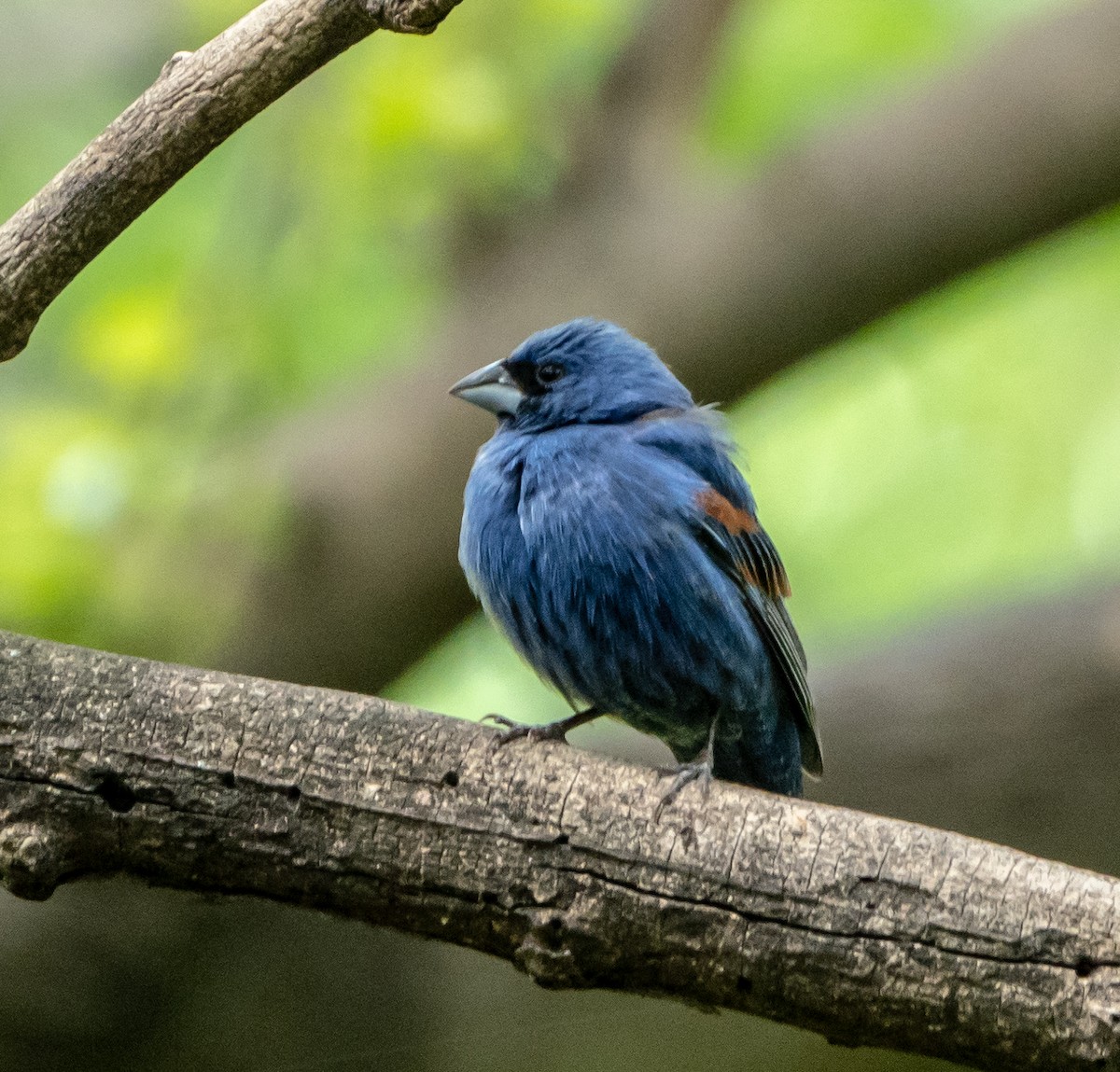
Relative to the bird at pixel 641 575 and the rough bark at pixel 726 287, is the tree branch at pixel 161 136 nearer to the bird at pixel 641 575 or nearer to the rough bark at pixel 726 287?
the bird at pixel 641 575

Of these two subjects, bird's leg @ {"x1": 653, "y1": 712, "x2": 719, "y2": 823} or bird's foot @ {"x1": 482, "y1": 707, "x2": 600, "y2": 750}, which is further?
bird's foot @ {"x1": 482, "y1": 707, "x2": 600, "y2": 750}

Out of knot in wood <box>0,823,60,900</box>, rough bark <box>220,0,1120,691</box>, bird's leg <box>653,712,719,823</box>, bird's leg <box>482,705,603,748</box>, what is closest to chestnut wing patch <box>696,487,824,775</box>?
bird's leg <box>482,705,603,748</box>

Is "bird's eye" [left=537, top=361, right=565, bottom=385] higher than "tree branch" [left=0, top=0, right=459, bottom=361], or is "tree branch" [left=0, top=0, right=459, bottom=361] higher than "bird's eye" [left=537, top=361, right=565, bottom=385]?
"tree branch" [left=0, top=0, right=459, bottom=361]

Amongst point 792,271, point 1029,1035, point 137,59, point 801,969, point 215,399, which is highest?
point 137,59

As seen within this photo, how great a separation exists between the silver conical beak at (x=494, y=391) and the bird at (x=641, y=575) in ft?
0.07

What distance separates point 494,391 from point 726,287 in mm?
2016

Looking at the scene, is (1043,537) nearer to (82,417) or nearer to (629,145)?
(629,145)

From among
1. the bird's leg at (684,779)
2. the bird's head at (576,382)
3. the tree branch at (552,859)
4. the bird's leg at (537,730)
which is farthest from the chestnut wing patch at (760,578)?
the tree branch at (552,859)

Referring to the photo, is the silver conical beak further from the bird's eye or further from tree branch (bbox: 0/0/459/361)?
tree branch (bbox: 0/0/459/361)

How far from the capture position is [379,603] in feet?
21.5

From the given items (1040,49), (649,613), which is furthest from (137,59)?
(649,613)

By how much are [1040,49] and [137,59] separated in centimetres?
435

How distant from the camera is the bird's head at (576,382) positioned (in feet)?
15.5

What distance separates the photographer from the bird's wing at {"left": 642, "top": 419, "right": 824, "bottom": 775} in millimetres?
4422
